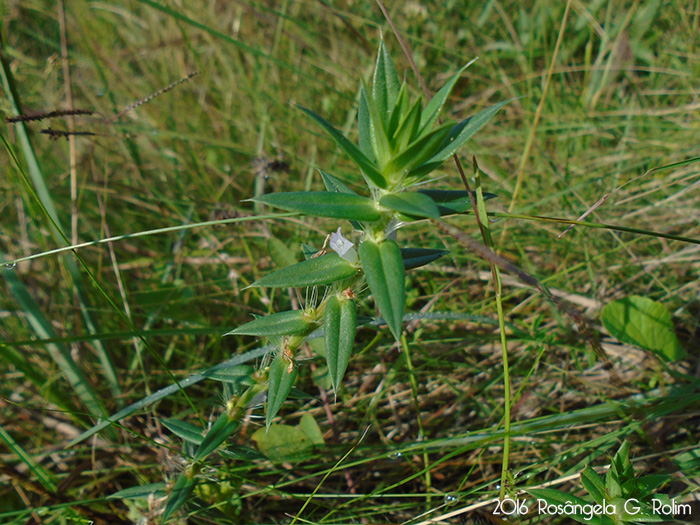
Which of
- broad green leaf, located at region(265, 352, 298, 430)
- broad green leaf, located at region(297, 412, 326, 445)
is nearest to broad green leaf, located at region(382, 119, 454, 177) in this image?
broad green leaf, located at region(265, 352, 298, 430)

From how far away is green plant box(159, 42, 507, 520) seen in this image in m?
1.04

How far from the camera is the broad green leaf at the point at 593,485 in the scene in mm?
1329

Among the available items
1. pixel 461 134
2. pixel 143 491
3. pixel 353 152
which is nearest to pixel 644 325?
pixel 461 134

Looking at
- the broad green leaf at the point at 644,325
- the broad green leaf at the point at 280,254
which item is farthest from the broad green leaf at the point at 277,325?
the broad green leaf at the point at 644,325

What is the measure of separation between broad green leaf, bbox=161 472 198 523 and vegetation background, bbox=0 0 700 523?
126mm

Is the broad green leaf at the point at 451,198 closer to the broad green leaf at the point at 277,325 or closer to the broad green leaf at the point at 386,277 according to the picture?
the broad green leaf at the point at 386,277

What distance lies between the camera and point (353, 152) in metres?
1.04

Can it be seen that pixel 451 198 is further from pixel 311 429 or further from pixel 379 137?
pixel 311 429

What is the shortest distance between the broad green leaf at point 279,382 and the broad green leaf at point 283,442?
0.56 m

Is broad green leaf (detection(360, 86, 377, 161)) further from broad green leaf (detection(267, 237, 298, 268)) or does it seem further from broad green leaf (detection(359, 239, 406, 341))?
broad green leaf (detection(267, 237, 298, 268))

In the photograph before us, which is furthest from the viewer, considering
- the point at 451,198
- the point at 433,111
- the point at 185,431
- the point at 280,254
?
A: the point at 280,254

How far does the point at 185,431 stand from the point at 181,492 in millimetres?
162

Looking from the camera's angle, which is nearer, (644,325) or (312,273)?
(312,273)

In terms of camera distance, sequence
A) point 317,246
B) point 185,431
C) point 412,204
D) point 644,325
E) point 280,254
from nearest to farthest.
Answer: point 412,204, point 185,431, point 644,325, point 280,254, point 317,246
